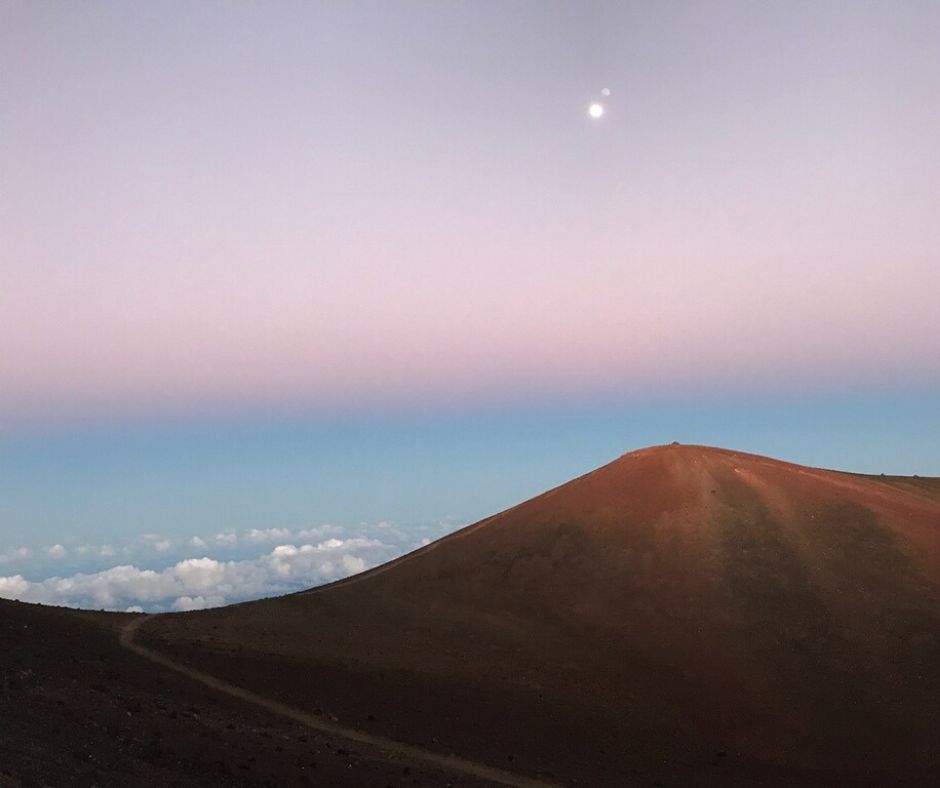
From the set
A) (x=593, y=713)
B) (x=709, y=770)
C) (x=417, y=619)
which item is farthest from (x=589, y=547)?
(x=709, y=770)

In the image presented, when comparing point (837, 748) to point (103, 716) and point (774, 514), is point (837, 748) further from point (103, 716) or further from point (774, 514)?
point (103, 716)

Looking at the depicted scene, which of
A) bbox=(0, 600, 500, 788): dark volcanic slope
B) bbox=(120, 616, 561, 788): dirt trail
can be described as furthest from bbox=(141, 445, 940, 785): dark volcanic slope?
bbox=(0, 600, 500, 788): dark volcanic slope

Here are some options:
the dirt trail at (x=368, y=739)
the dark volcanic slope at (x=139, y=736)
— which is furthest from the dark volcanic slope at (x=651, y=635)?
the dark volcanic slope at (x=139, y=736)

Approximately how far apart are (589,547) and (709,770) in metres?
22.5

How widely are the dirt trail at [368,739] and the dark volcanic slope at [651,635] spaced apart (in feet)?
3.11

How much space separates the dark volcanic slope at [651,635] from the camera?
28688mm

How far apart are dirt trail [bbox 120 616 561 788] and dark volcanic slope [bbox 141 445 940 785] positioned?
0.95 meters

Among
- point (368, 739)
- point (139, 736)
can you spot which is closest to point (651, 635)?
point (368, 739)

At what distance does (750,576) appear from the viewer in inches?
1725

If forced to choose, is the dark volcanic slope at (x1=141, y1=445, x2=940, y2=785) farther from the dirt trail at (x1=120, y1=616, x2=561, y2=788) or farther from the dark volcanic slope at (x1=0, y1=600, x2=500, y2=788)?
the dark volcanic slope at (x1=0, y1=600, x2=500, y2=788)

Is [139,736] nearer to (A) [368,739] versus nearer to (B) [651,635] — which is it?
(A) [368,739]

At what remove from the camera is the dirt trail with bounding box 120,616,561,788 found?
23609 millimetres

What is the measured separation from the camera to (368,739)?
2514 cm

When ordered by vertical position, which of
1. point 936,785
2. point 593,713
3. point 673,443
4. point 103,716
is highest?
point 673,443
